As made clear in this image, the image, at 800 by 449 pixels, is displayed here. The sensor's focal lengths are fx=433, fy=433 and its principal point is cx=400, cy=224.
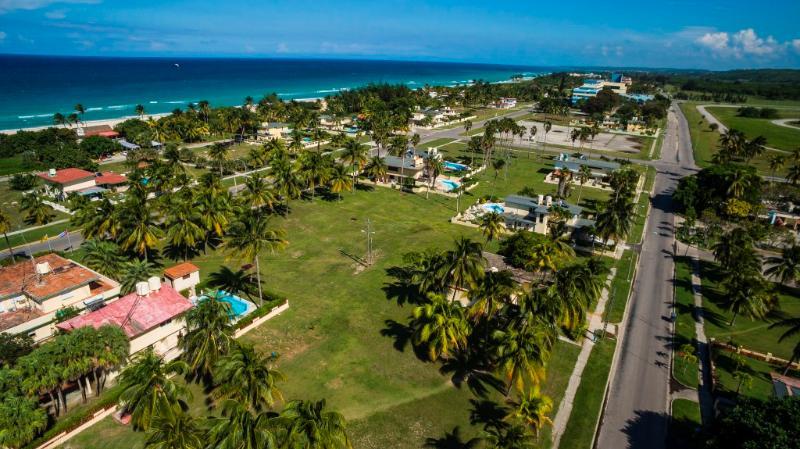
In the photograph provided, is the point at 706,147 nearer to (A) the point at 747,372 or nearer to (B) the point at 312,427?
(A) the point at 747,372

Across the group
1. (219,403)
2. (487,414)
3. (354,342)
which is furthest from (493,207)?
(219,403)

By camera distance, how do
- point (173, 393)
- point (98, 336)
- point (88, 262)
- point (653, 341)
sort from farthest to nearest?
point (88, 262), point (653, 341), point (98, 336), point (173, 393)

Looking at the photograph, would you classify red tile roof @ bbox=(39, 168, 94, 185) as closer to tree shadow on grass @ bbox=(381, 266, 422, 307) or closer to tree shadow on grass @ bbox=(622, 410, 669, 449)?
tree shadow on grass @ bbox=(381, 266, 422, 307)

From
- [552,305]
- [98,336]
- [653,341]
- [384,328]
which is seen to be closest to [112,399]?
[98,336]

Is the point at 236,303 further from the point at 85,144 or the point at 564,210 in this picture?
the point at 85,144

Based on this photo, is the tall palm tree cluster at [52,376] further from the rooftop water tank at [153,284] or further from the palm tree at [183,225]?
the palm tree at [183,225]
